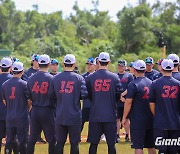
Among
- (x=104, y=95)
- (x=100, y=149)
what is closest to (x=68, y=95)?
(x=104, y=95)

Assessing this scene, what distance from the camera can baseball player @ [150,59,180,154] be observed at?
998 centimetres

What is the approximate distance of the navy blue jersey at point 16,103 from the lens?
430 inches

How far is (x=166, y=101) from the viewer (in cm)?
999

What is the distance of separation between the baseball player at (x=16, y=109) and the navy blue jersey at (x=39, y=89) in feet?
0.52

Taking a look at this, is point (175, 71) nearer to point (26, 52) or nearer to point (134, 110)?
point (134, 110)

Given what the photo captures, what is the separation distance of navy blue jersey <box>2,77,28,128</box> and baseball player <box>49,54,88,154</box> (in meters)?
0.67

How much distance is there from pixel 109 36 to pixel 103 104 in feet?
197

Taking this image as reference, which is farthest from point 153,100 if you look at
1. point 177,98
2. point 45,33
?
point 45,33

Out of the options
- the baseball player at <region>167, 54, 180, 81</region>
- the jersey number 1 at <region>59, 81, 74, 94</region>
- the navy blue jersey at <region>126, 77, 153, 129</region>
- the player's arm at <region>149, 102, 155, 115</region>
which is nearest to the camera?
the player's arm at <region>149, 102, 155, 115</region>

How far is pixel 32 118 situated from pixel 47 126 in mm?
364

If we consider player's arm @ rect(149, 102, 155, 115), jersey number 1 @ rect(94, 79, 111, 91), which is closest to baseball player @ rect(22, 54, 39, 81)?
jersey number 1 @ rect(94, 79, 111, 91)

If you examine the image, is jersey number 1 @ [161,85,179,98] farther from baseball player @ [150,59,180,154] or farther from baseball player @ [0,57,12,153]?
baseball player @ [0,57,12,153]

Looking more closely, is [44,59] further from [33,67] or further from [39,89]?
[33,67]

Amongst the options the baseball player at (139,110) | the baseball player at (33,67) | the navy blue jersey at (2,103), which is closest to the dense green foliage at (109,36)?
the baseball player at (33,67)
